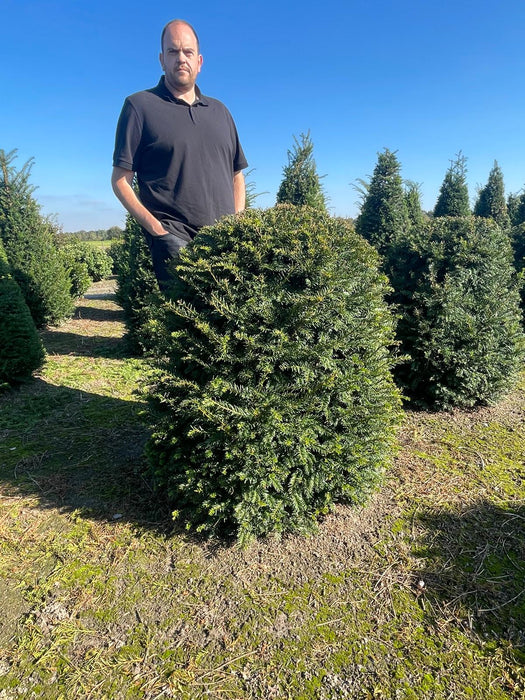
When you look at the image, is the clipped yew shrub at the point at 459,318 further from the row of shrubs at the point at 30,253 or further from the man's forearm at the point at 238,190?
the row of shrubs at the point at 30,253

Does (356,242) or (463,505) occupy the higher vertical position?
(356,242)

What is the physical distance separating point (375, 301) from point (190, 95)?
2228 mm

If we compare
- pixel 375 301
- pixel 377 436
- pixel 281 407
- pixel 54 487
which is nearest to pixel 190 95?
pixel 375 301

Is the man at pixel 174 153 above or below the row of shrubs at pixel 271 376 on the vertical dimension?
above

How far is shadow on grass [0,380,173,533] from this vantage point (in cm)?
306

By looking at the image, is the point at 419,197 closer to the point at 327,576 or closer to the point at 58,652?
the point at 327,576

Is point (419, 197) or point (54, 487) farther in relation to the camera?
point (419, 197)

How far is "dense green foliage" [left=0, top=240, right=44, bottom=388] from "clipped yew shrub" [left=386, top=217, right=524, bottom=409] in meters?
4.94

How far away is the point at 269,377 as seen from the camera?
2428 mm

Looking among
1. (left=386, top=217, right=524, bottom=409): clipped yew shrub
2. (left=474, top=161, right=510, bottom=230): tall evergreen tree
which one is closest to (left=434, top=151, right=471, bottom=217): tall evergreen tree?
(left=474, top=161, right=510, bottom=230): tall evergreen tree

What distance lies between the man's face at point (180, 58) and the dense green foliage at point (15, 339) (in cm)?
384

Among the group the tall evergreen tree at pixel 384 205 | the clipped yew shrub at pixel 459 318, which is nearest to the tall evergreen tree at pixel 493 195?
the tall evergreen tree at pixel 384 205

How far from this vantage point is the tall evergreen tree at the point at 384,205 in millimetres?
7590

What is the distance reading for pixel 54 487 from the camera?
327 centimetres
